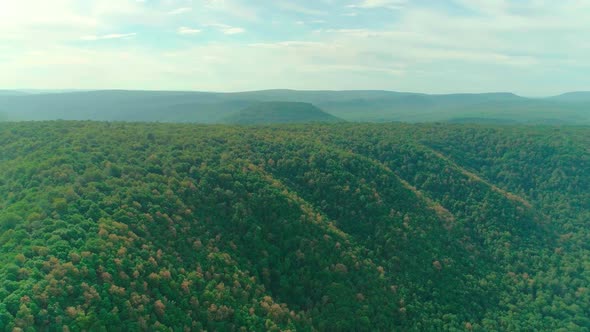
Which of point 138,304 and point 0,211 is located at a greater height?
point 0,211

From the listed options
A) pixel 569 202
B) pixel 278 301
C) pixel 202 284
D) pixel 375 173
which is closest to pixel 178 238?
pixel 202 284

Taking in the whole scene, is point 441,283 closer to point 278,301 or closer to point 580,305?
point 580,305

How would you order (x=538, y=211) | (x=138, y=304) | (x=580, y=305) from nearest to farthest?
1. (x=138, y=304)
2. (x=580, y=305)
3. (x=538, y=211)

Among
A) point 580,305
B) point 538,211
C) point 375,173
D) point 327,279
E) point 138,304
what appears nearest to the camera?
point 138,304

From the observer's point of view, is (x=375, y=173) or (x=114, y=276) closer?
(x=114, y=276)

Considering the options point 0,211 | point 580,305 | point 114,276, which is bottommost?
point 580,305

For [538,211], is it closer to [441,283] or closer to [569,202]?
[569,202]
